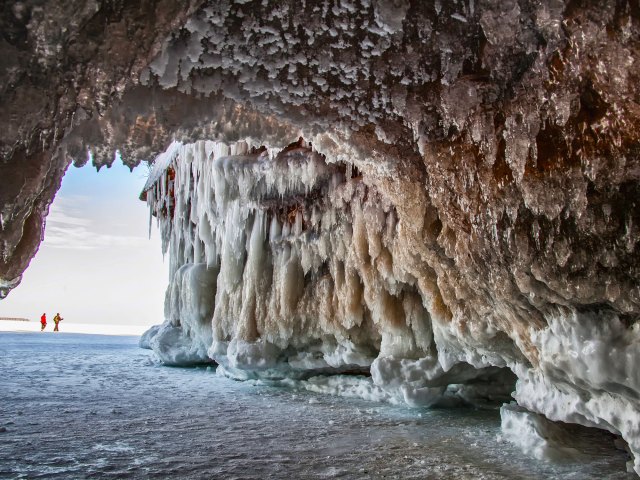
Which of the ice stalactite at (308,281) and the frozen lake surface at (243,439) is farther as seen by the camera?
the ice stalactite at (308,281)

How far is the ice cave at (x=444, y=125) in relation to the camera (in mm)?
1969

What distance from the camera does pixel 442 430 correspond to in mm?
4562

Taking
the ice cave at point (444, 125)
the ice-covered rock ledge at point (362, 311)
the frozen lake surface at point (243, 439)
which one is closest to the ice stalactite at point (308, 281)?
the ice-covered rock ledge at point (362, 311)

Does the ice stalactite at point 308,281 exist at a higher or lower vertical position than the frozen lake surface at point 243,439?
higher

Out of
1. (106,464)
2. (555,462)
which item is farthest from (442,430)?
(106,464)

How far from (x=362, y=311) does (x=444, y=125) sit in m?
3.91

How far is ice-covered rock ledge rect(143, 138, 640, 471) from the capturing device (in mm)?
3027

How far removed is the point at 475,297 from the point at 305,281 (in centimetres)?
394

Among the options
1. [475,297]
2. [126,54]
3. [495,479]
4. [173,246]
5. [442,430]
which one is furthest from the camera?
[173,246]

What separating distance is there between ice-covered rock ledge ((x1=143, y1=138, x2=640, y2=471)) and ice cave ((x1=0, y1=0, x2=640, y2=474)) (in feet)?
0.10

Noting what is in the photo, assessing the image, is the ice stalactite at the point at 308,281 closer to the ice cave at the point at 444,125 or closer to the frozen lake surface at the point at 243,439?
the frozen lake surface at the point at 243,439

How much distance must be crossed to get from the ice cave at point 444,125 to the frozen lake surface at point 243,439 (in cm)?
60

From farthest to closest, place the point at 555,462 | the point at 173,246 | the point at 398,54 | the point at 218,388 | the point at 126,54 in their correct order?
the point at 173,246
the point at 218,388
the point at 555,462
the point at 398,54
the point at 126,54

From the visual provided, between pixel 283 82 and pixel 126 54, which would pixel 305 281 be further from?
pixel 126 54
